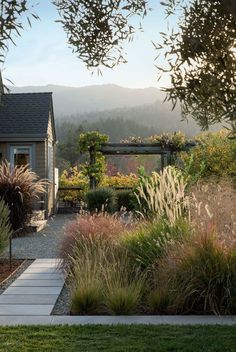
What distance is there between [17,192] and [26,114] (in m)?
6.43

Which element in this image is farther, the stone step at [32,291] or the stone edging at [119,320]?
the stone step at [32,291]

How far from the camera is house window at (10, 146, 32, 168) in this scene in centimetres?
1839

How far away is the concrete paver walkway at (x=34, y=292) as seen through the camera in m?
5.81

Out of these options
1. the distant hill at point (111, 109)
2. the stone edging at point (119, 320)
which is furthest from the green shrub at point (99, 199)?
the distant hill at point (111, 109)

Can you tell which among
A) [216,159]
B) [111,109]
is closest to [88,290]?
[216,159]

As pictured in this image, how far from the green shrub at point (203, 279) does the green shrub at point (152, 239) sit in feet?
1.86

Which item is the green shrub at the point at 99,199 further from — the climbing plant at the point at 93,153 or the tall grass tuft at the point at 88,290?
the tall grass tuft at the point at 88,290

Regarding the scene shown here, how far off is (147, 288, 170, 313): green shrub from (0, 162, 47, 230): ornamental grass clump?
782cm

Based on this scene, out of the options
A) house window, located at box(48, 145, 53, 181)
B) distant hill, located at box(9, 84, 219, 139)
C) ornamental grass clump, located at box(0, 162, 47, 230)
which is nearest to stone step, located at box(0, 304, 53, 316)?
ornamental grass clump, located at box(0, 162, 47, 230)

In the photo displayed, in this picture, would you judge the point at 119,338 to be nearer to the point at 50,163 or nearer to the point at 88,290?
the point at 88,290

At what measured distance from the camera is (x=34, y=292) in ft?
22.0

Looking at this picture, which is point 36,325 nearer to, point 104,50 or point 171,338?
point 171,338

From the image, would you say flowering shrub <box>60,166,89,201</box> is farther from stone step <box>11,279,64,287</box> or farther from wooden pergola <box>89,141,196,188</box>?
stone step <box>11,279,64,287</box>

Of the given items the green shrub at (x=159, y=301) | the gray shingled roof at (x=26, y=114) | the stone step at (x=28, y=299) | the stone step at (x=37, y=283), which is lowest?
the stone step at (x=37, y=283)
